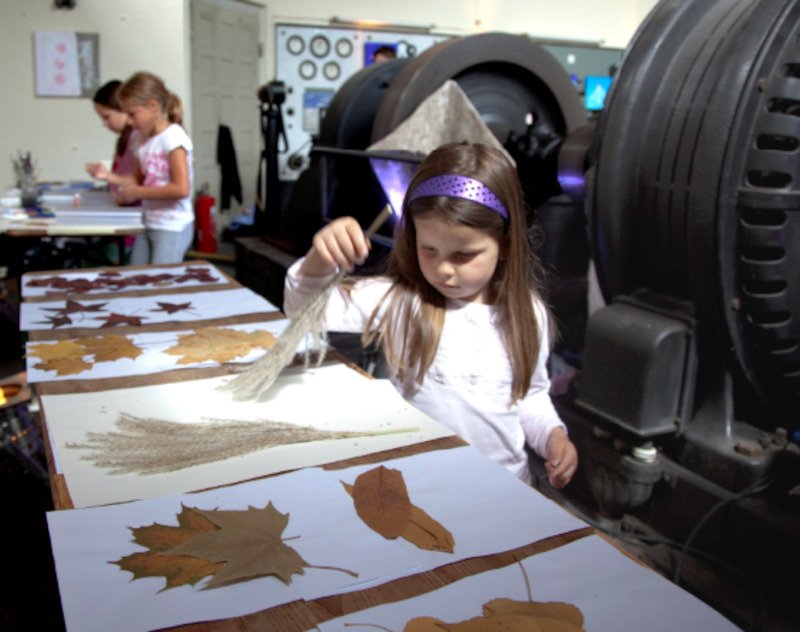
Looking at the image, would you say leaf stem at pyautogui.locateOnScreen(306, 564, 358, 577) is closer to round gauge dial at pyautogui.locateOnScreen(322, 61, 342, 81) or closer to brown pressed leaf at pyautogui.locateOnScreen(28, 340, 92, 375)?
brown pressed leaf at pyautogui.locateOnScreen(28, 340, 92, 375)

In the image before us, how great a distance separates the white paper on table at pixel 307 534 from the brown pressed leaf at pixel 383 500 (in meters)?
0.01

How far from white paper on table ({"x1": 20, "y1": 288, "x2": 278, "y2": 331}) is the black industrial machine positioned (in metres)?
0.92

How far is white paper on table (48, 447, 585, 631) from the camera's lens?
76 centimetres

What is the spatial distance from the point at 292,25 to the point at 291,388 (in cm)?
625

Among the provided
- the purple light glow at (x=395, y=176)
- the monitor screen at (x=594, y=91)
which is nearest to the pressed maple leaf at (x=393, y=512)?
the purple light glow at (x=395, y=176)

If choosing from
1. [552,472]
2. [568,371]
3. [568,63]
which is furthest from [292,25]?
[552,472]

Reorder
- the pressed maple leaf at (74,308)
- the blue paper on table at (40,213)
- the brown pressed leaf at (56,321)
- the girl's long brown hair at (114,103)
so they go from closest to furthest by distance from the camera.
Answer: the brown pressed leaf at (56,321)
the pressed maple leaf at (74,308)
the blue paper on table at (40,213)
the girl's long brown hair at (114,103)

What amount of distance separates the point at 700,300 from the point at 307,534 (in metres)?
1.25

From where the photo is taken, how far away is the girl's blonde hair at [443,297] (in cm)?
134

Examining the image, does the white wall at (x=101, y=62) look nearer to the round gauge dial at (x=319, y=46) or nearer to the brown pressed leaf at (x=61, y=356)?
the round gauge dial at (x=319, y=46)

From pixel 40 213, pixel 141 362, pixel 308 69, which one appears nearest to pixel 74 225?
pixel 40 213

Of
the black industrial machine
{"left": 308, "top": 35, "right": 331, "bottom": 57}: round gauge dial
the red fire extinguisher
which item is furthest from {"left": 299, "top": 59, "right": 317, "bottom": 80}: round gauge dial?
the black industrial machine

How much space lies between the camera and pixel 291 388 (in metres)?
1.40

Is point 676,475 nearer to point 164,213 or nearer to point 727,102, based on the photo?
point 727,102
